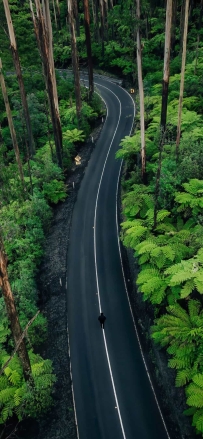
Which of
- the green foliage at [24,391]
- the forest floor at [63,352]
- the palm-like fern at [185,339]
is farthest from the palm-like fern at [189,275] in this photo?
the green foliage at [24,391]

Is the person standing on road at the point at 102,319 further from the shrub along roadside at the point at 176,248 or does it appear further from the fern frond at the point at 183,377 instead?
the fern frond at the point at 183,377

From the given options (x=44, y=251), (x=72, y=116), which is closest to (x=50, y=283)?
Answer: (x=44, y=251)

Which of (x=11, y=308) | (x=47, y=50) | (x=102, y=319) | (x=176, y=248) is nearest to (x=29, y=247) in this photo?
(x=102, y=319)

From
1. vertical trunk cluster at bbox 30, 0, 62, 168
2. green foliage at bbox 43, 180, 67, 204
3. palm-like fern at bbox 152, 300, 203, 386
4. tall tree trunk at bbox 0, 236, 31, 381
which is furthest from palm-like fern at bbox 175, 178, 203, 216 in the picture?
vertical trunk cluster at bbox 30, 0, 62, 168

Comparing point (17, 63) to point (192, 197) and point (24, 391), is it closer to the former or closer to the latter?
point (192, 197)

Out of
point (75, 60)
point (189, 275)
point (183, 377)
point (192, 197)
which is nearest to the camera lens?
point (183, 377)
